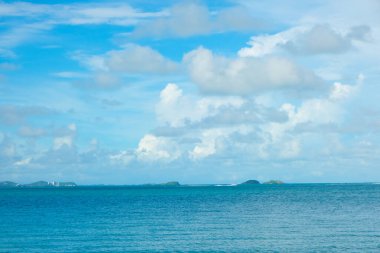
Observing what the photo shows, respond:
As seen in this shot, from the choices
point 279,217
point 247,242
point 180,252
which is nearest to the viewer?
point 180,252

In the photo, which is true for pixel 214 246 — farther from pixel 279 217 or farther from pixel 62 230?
pixel 279 217

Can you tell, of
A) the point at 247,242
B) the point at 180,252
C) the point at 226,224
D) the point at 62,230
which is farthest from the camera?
the point at 226,224

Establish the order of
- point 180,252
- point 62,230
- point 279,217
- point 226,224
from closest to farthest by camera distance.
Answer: point 180,252
point 62,230
point 226,224
point 279,217

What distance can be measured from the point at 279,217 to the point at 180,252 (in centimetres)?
3687

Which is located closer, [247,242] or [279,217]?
[247,242]

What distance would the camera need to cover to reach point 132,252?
50750 millimetres

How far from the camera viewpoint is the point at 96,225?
73.7 m

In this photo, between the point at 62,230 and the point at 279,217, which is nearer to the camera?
the point at 62,230

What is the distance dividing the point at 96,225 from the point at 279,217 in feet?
99.1

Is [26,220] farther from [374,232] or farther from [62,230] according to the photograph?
[374,232]

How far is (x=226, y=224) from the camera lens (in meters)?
72.9

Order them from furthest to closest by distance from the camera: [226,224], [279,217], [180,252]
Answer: [279,217] → [226,224] → [180,252]

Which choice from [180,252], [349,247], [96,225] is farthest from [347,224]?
[96,225]

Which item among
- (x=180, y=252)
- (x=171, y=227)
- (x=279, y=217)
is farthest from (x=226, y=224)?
(x=180, y=252)
